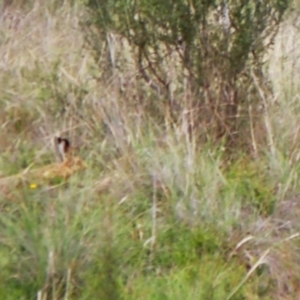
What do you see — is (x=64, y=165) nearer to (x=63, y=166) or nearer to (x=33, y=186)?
(x=63, y=166)

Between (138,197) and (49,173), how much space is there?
586 mm

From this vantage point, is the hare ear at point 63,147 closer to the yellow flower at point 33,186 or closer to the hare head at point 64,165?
the hare head at point 64,165

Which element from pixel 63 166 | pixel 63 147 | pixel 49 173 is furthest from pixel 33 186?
pixel 63 147

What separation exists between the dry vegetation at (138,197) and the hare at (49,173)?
77mm

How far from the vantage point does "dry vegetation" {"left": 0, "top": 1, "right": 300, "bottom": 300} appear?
353cm

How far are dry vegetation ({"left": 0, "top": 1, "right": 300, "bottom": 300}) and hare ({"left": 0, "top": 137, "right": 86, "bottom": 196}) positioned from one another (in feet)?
0.25

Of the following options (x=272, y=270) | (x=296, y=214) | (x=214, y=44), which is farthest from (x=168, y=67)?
(x=272, y=270)

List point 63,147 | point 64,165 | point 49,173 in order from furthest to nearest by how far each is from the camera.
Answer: point 63,147
point 64,165
point 49,173

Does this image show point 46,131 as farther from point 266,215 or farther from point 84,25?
point 266,215

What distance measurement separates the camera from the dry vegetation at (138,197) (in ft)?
11.6

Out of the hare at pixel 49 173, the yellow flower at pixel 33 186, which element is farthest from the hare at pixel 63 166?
the yellow flower at pixel 33 186

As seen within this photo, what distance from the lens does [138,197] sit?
13.8ft

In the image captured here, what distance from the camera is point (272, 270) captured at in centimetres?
368

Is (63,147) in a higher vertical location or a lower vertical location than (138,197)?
higher
